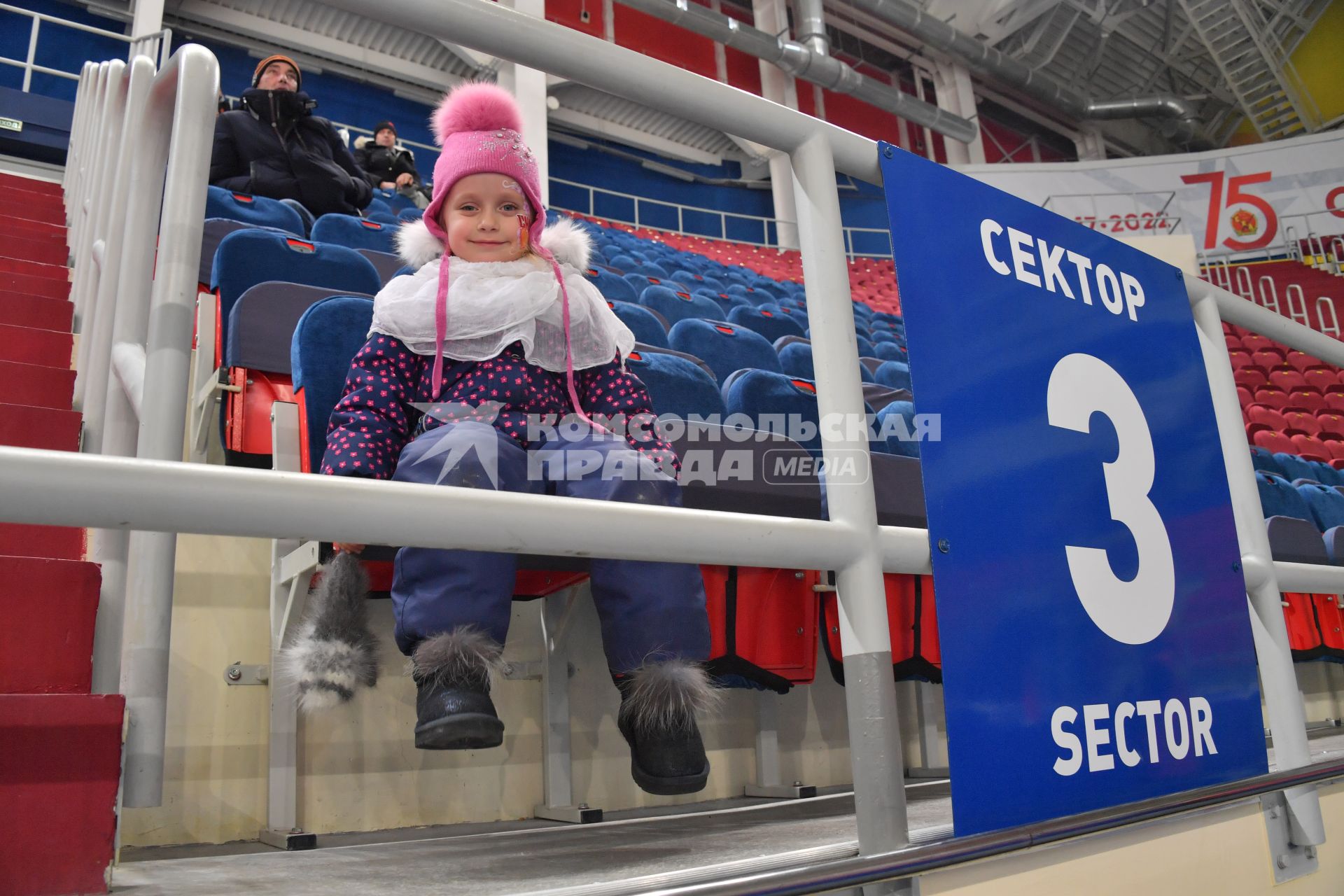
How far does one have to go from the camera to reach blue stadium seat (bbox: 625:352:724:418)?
148 cm

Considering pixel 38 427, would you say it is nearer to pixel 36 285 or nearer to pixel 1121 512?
pixel 36 285

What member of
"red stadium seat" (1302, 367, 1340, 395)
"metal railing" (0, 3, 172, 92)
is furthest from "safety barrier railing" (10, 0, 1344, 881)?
"red stadium seat" (1302, 367, 1340, 395)

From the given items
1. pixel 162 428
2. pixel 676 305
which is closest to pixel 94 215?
pixel 162 428

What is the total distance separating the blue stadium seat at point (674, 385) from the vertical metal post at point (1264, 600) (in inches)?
30.0

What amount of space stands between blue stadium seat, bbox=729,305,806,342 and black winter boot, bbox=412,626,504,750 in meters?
2.43

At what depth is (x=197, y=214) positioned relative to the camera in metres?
0.70

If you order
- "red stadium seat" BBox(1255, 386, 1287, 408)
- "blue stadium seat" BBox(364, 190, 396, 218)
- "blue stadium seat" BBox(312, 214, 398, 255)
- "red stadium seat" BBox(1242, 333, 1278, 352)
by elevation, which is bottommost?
"blue stadium seat" BBox(312, 214, 398, 255)

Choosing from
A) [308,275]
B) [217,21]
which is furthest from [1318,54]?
[308,275]

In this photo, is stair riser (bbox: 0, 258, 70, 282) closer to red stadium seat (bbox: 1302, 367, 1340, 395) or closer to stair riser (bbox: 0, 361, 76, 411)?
stair riser (bbox: 0, 361, 76, 411)

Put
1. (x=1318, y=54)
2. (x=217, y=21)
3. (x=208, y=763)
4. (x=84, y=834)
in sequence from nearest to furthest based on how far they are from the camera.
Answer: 1. (x=84, y=834)
2. (x=208, y=763)
3. (x=217, y=21)
4. (x=1318, y=54)

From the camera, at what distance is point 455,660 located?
66 cm

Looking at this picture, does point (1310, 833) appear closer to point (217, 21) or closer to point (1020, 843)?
point (1020, 843)

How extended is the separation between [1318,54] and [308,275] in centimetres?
1070

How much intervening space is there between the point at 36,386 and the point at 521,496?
3.29ft
